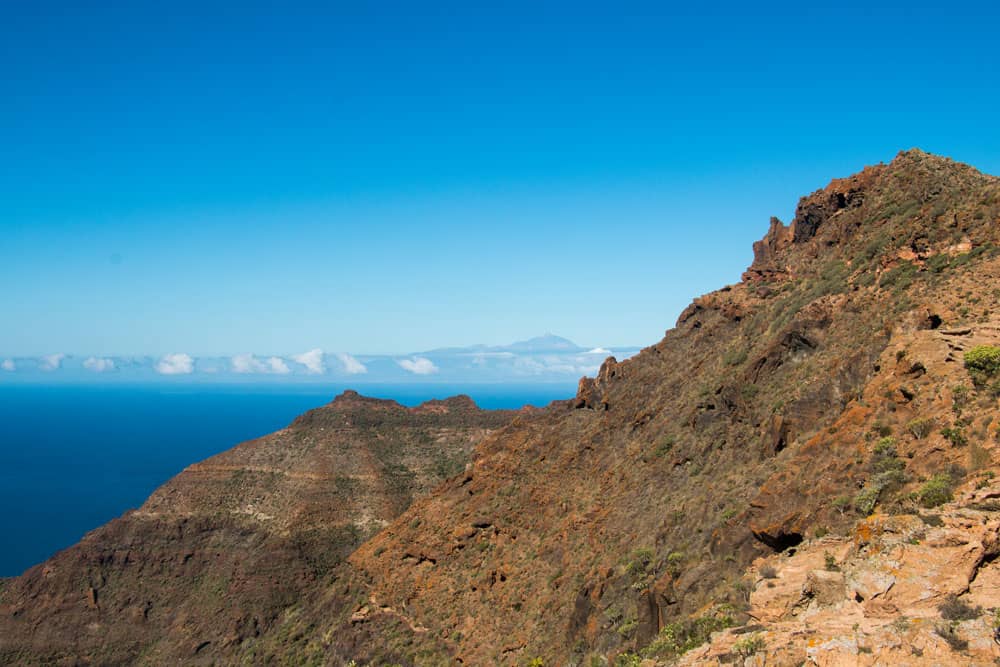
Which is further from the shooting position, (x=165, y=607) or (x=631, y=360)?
(x=165, y=607)

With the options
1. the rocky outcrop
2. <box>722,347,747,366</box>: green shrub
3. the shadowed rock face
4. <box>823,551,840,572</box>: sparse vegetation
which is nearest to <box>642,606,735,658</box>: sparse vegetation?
the shadowed rock face

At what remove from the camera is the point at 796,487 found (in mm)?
20609

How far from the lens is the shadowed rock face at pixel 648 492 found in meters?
19.9

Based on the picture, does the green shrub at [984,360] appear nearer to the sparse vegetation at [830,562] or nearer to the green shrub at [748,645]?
the sparse vegetation at [830,562]

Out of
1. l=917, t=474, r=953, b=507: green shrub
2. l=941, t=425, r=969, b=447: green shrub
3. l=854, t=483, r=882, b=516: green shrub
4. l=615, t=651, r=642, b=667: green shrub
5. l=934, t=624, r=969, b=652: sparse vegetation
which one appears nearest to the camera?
l=934, t=624, r=969, b=652: sparse vegetation

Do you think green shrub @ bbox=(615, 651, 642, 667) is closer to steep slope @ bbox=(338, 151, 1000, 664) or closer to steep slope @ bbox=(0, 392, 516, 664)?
steep slope @ bbox=(338, 151, 1000, 664)

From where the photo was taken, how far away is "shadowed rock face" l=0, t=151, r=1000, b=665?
19.9 meters

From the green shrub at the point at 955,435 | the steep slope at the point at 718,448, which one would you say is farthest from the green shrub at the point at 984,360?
the green shrub at the point at 955,435

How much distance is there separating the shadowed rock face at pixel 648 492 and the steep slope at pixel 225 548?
8.9 inches

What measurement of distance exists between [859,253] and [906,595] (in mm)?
25736

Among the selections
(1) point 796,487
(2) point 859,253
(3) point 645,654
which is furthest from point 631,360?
(3) point 645,654

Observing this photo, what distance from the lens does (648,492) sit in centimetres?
3303

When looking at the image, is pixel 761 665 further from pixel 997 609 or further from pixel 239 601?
pixel 239 601

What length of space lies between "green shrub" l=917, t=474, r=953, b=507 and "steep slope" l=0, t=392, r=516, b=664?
45561 millimetres
